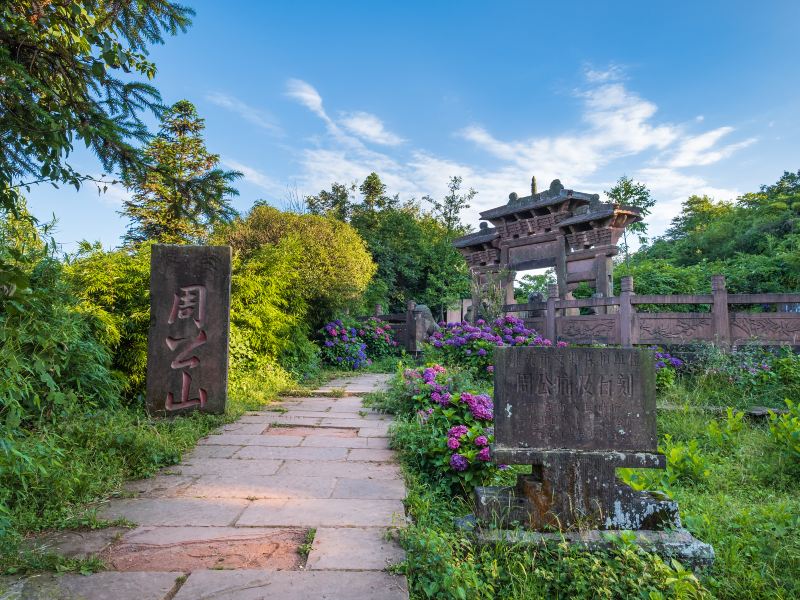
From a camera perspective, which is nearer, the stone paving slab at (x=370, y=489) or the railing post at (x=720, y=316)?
the stone paving slab at (x=370, y=489)

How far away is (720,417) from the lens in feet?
18.9

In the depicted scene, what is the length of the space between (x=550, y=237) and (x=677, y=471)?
941cm

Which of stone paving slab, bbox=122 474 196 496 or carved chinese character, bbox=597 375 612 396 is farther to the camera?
stone paving slab, bbox=122 474 196 496

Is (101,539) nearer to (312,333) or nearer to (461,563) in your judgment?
(461,563)

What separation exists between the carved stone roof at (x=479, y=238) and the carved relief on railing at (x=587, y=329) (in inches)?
166

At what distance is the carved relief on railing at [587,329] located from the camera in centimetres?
921

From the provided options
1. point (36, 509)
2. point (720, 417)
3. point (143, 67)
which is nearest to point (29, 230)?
point (143, 67)

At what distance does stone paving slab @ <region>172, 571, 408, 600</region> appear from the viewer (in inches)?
72.4

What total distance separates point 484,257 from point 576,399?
1213 centimetres

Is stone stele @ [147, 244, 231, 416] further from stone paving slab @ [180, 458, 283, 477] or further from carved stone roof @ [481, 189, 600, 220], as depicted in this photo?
carved stone roof @ [481, 189, 600, 220]

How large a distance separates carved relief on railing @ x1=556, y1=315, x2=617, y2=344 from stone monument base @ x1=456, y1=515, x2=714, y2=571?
7337 mm

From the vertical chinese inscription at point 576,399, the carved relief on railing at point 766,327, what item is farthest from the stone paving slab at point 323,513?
the carved relief on railing at point 766,327

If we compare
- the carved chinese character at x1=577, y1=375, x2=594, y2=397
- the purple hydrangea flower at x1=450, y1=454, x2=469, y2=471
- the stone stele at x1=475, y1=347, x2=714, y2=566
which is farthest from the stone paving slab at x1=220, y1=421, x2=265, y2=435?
the carved chinese character at x1=577, y1=375, x2=594, y2=397

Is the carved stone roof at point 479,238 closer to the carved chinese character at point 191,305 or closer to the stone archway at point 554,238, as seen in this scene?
the stone archway at point 554,238
